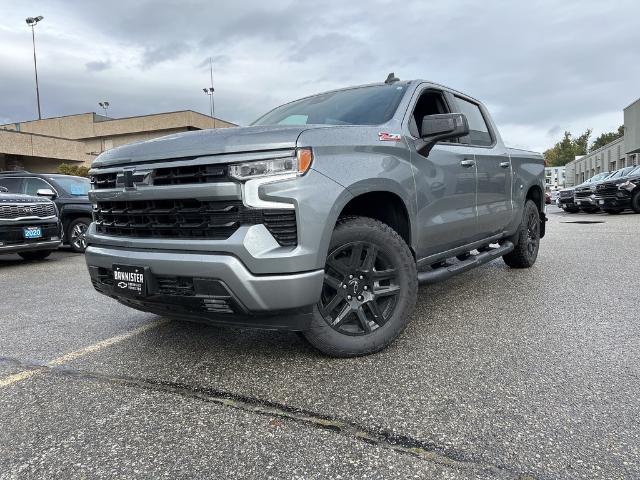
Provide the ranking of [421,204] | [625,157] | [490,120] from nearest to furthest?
1. [421,204]
2. [490,120]
3. [625,157]

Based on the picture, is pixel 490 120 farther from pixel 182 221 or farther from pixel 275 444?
pixel 275 444

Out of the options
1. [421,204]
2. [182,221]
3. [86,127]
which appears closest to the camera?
[182,221]

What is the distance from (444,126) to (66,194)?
8718mm

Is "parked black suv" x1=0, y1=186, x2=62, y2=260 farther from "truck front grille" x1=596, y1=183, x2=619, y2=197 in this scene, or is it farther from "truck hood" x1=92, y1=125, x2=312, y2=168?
"truck front grille" x1=596, y1=183, x2=619, y2=197

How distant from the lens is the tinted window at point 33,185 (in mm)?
10105

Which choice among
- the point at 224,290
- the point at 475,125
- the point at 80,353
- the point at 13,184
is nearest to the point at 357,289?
the point at 224,290

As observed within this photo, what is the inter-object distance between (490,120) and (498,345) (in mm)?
3039

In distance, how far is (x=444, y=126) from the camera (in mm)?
3494

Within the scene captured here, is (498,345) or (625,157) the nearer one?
(498,345)

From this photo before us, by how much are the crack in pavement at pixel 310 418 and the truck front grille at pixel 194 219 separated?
831mm

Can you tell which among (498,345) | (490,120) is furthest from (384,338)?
(490,120)

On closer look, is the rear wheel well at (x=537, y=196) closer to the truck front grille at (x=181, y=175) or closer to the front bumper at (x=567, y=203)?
the truck front grille at (x=181, y=175)

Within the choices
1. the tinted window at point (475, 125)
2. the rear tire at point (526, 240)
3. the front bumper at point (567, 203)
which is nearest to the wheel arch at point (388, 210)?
the tinted window at point (475, 125)

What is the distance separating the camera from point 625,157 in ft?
185
